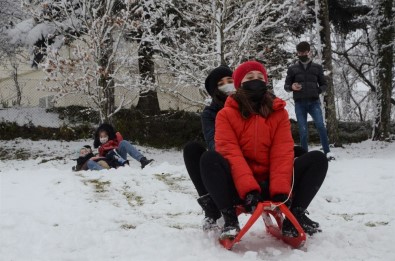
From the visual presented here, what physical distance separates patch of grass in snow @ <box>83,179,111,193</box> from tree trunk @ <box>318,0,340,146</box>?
672 cm

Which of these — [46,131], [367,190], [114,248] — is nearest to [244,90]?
[114,248]

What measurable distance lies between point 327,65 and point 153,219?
8.41 metres

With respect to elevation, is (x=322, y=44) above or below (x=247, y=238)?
above

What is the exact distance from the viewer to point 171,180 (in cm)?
611

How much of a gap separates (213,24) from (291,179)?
769 centimetres

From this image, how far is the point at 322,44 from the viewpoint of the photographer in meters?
11.5

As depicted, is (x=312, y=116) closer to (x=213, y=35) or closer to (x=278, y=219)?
(x=213, y=35)

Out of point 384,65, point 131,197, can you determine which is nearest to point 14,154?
point 131,197

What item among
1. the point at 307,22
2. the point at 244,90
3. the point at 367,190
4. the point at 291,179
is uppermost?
the point at 307,22

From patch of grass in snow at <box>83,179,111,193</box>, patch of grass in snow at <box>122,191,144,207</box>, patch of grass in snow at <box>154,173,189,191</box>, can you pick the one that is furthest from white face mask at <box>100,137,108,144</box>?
patch of grass in snow at <box>122,191,144,207</box>

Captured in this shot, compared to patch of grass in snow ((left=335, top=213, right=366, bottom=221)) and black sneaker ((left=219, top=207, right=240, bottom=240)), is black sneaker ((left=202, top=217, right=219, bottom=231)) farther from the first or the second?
patch of grass in snow ((left=335, top=213, right=366, bottom=221))

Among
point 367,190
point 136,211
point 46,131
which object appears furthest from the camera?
point 46,131

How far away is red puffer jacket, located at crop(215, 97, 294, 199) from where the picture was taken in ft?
9.97

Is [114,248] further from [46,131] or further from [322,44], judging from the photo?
[46,131]
